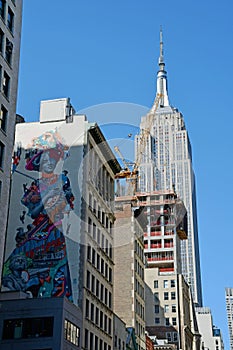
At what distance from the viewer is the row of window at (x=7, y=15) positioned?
61.6 metres

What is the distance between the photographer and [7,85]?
61.2 m

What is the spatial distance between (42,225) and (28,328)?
1899cm

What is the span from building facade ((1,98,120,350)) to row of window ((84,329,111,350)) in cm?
13

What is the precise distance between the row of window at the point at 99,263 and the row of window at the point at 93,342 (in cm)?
971

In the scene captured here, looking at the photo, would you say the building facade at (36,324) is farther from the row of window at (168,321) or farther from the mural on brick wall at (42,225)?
the row of window at (168,321)

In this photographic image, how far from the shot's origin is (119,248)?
118562mm

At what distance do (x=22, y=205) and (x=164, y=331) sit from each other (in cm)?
9051

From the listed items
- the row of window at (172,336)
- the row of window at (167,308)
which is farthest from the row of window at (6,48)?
the row of window at (172,336)

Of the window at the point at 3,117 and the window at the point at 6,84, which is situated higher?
the window at the point at 6,84

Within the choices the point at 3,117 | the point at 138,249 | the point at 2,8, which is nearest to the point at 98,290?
the point at 3,117

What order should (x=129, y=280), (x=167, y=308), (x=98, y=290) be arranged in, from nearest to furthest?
(x=98, y=290) → (x=129, y=280) → (x=167, y=308)

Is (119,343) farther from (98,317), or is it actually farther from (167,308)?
(167,308)

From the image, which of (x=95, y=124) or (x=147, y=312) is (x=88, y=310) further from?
(x=147, y=312)

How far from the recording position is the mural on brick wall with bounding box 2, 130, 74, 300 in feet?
257
